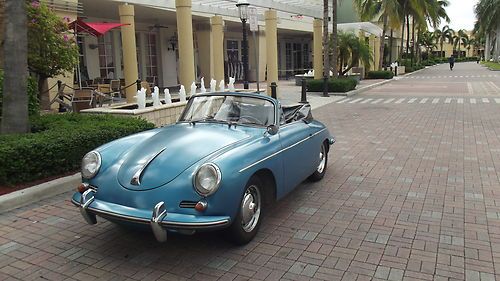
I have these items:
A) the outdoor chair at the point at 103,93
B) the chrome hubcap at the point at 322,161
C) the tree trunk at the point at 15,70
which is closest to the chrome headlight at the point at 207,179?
the chrome hubcap at the point at 322,161

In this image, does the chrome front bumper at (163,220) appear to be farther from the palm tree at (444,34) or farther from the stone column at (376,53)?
the palm tree at (444,34)

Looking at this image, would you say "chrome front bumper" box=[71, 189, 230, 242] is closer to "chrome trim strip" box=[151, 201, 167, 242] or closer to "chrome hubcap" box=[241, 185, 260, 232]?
"chrome trim strip" box=[151, 201, 167, 242]

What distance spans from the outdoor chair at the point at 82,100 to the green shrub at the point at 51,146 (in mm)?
4156

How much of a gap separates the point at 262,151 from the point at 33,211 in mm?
2887

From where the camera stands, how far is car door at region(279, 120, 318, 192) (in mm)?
4758

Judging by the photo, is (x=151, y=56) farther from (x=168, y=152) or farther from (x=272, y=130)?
(x=168, y=152)

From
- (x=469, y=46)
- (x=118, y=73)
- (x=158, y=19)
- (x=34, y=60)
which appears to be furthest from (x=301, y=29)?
(x=469, y=46)

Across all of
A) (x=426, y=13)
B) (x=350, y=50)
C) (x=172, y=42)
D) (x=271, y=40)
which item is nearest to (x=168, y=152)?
(x=271, y=40)

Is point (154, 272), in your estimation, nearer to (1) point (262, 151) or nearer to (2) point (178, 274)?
(2) point (178, 274)

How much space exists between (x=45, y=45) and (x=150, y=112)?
2.56 meters

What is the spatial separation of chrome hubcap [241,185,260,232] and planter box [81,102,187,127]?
4.94 m

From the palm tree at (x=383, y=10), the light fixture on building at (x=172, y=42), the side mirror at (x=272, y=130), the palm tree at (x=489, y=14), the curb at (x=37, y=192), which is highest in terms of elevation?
the palm tree at (x=489, y=14)

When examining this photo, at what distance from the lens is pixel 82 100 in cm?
1141

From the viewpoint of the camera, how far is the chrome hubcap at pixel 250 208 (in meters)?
4.00
